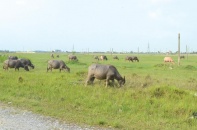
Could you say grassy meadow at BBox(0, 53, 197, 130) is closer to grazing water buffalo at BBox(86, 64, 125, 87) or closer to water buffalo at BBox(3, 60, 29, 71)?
grazing water buffalo at BBox(86, 64, 125, 87)

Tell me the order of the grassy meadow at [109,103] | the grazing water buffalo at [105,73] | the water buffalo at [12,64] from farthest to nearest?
1. the water buffalo at [12,64]
2. the grazing water buffalo at [105,73]
3. the grassy meadow at [109,103]

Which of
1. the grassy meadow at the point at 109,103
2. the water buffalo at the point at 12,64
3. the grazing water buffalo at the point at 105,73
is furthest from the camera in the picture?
the water buffalo at the point at 12,64

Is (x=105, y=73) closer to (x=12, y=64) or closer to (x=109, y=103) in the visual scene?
(x=109, y=103)

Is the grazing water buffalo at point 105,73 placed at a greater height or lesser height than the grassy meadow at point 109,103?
greater

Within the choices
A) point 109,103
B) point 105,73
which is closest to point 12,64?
point 105,73

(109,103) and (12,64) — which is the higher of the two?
(12,64)


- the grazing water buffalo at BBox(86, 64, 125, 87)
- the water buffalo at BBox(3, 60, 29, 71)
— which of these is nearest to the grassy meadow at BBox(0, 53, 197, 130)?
the grazing water buffalo at BBox(86, 64, 125, 87)

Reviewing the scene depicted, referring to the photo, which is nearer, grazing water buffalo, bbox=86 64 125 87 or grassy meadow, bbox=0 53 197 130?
grassy meadow, bbox=0 53 197 130

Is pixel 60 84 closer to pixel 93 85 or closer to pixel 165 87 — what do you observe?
pixel 93 85

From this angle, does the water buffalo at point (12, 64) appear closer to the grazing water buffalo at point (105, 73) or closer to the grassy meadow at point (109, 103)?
the grassy meadow at point (109, 103)

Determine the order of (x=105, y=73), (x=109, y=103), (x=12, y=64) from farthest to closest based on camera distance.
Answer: (x=12, y=64) < (x=105, y=73) < (x=109, y=103)

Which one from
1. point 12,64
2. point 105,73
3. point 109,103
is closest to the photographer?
point 109,103

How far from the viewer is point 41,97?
47.7ft

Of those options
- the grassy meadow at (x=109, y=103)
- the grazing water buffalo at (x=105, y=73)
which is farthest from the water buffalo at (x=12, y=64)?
the grazing water buffalo at (x=105, y=73)
